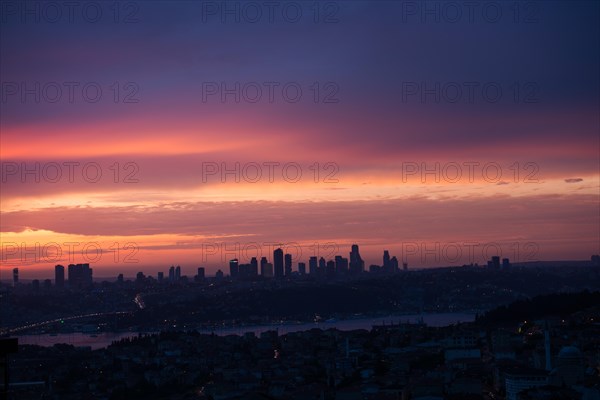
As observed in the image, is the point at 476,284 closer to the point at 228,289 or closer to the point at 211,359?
the point at 228,289

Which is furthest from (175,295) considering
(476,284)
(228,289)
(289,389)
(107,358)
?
(289,389)

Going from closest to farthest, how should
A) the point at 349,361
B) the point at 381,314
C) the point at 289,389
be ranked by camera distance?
Result: the point at 289,389 → the point at 349,361 → the point at 381,314

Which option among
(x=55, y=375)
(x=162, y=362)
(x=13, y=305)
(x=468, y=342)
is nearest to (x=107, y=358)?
(x=162, y=362)

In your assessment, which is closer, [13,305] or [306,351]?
[306,351]

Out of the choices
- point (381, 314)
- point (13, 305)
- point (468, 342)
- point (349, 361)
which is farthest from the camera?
point (381, 314)

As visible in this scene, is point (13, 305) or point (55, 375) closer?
point (55, 375)

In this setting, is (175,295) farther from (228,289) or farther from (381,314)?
(381,314)
